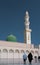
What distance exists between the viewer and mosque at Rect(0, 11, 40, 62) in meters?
38.8

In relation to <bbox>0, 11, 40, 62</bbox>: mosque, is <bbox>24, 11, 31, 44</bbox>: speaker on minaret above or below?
above

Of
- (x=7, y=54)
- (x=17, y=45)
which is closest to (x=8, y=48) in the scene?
(x=7, y=54)

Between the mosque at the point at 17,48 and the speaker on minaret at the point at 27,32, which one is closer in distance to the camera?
the mosque at the point at 17,48

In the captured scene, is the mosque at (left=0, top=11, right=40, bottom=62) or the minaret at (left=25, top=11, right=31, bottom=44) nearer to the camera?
the mosque at (left=0, top=11, right=40, bottom=62)

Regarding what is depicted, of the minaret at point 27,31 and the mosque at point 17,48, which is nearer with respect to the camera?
the mosque at point 17,48

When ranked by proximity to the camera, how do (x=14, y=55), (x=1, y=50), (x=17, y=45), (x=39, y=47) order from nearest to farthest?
1. (x=1, y=50)
2. (x=14, y=55)
3. (x=17, y=45)
4. (x=39, y=47)

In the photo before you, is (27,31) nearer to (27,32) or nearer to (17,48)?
(27,32)

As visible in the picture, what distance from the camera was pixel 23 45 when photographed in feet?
147

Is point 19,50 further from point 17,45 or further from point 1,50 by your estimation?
point 1,50

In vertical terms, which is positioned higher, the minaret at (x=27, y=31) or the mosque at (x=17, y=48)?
the minaret at (x=27, y=31)

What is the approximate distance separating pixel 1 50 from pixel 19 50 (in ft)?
17.9

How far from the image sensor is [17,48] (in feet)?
138

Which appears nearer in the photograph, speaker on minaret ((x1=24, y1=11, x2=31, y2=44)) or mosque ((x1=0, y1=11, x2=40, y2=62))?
mosque ((x1=0, y1=11, x2=40, y2=62))

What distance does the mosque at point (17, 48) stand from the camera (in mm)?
38812
